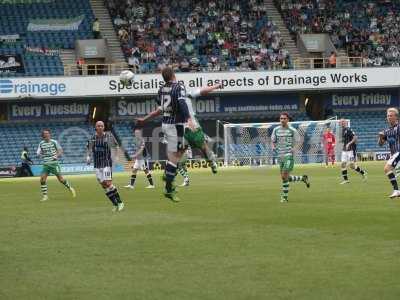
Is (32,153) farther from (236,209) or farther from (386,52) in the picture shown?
(236,209)

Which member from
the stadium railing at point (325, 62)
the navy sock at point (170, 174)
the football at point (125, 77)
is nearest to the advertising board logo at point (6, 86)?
the stadium railing at point (325, 62)

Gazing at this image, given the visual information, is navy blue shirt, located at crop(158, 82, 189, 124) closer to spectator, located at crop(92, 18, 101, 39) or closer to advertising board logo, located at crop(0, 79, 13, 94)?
advertising board logo, located at crop(0, 79, 13, 94)

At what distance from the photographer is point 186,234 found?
16.8m

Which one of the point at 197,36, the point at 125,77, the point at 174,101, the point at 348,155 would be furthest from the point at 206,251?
the point at 197,36

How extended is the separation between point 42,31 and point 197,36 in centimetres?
1057

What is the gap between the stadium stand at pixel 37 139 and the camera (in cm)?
5950

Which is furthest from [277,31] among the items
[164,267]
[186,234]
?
[164,267]

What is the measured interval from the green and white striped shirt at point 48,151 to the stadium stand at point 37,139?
2678 cm

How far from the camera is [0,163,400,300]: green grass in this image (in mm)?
10914

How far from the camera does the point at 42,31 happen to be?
209 ft

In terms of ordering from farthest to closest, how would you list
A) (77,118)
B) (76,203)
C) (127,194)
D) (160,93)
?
(77,118) < (127,194) < (76,203) < (160,93)

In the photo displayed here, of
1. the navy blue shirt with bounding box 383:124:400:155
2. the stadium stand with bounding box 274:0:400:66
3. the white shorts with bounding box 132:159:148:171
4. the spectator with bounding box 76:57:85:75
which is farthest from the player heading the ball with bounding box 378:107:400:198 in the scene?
the stadium stand with bounding box 274:0:400:66

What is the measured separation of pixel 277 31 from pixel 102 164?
144 feet

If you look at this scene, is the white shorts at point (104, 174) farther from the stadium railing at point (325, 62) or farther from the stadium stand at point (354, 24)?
the stadium stand at point (354, 24)
